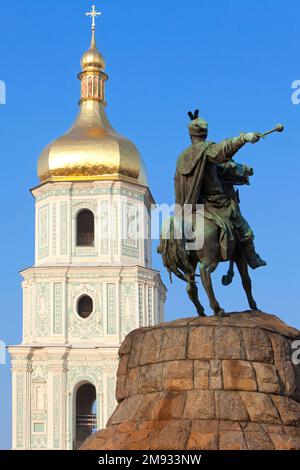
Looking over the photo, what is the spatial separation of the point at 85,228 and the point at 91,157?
2709mm

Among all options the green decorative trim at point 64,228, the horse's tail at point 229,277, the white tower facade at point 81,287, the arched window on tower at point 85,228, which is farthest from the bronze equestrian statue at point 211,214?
the arched window on tower at point 85,228

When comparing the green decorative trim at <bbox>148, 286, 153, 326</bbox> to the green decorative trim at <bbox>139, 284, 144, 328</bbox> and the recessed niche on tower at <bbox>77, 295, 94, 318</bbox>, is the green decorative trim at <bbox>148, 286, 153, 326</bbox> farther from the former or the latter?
the recessed niche on tower at <bbox>77, 295, 94, 318</bbox>

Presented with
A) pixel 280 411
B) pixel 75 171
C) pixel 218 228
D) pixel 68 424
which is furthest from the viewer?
pixel 75 171

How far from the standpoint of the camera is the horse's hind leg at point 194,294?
583 inches

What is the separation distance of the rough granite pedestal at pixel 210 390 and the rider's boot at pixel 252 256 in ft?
3.47

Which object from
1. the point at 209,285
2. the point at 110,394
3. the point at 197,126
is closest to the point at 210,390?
the point at 209,285

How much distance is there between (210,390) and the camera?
525 inches

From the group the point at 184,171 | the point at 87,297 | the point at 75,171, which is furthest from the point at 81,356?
the point at 184,171

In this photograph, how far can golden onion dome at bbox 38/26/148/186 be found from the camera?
46062mm

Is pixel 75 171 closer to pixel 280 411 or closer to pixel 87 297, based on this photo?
pixel 87 297

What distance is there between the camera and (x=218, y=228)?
1455 cm

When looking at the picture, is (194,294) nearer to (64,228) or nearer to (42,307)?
(42,307)

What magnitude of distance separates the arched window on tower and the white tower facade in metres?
0.04
